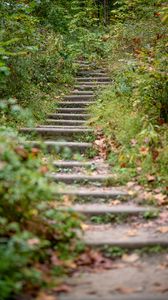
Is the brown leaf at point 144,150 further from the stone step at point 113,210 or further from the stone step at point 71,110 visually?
the stone step at point 71,110

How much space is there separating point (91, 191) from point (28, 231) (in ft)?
6.16

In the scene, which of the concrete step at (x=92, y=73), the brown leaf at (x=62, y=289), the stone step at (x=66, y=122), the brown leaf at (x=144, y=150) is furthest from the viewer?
the concrete step at (x=92, y=73)

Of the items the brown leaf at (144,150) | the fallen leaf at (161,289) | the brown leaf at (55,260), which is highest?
the brown leaf at (144,150)

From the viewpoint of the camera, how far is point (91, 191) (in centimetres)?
614

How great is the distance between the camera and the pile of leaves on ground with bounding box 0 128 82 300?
381 centimetres

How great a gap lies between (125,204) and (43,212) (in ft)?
4.91

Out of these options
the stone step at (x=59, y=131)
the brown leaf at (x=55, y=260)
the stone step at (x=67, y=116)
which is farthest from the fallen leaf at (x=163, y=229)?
the stone step at (x=67, y=116)

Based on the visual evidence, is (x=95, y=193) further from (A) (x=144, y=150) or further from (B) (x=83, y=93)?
(B) (x=83, y=93)

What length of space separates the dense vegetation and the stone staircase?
1.12 feet

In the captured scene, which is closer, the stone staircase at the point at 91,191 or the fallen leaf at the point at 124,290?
the fallen leaf at the point at 124,290

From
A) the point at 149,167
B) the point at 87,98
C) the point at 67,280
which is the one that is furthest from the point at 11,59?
the point at 67,280

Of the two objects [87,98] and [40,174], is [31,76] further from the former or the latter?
[40,174]

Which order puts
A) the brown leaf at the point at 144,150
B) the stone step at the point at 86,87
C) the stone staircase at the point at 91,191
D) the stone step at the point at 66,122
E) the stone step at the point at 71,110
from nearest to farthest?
the stone staircase at the point at 91,191 → the brown leaf at the point at 144,150 → the stone step at the point at 66,122 → the stone step at the point at 71,110 → the stone step at the point at 86,87

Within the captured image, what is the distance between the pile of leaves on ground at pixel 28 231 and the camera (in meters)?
3.81
